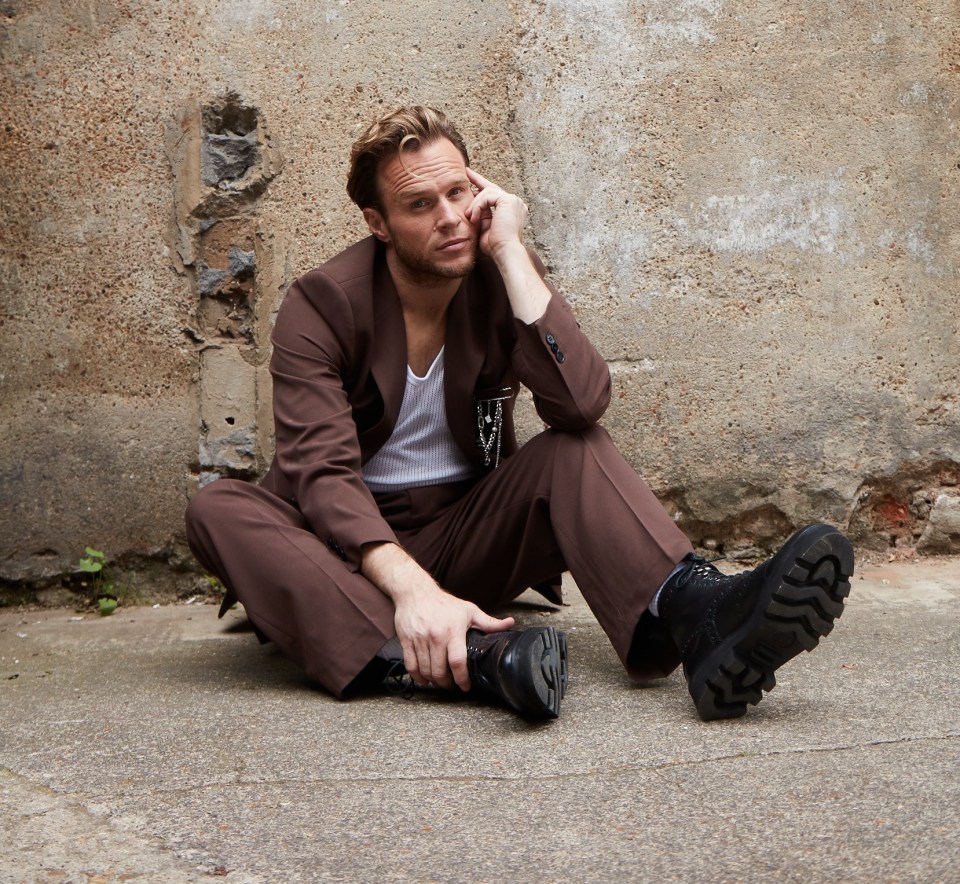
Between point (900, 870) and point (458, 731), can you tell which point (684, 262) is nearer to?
point (458, 731)

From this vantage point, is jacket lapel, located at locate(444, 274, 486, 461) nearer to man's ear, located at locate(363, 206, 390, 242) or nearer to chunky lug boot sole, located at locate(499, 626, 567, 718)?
man's ear, located at locate(363, 206, 390, 242)

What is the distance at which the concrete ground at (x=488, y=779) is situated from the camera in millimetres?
1788

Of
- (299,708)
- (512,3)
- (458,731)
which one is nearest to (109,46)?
(512,3)

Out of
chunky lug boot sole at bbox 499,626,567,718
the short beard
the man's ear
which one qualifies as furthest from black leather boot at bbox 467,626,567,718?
the man's ear

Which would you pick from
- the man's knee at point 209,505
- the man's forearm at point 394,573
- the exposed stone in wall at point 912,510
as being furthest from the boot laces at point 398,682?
the exposed stone in wall at point 912,510

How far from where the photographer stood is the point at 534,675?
2314mm

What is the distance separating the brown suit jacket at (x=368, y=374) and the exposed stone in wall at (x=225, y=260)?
1.88ft

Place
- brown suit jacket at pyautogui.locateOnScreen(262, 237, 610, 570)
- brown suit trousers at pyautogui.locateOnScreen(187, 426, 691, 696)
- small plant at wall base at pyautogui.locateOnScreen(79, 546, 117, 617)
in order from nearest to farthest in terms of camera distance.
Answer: brown suit trousers at pyautogui.locateOnScreen(187, 426, 691, 696) < brown suit jacket at pyautogui.locateOnScreen(262, 237, 610, 570) < small plant at wall base at pyautogui.locateOnScreen(79, 546, 117, 617)

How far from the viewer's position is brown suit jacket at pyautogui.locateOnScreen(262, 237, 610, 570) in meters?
2.72

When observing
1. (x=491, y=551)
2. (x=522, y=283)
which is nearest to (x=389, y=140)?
(x=522, y=283)

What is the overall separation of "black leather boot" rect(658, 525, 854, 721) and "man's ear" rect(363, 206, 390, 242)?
1.21 m

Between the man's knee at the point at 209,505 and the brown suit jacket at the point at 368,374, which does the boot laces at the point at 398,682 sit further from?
the man's knee at the point at 209,505

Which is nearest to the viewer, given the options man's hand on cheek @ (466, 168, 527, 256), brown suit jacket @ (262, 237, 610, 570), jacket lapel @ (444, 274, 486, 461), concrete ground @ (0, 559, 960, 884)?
concrete ground @ (0, 559, 960, 884)

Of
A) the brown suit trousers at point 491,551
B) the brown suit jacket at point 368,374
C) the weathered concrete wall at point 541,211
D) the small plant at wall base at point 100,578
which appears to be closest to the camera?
the brown suit trousers at point 491,551
